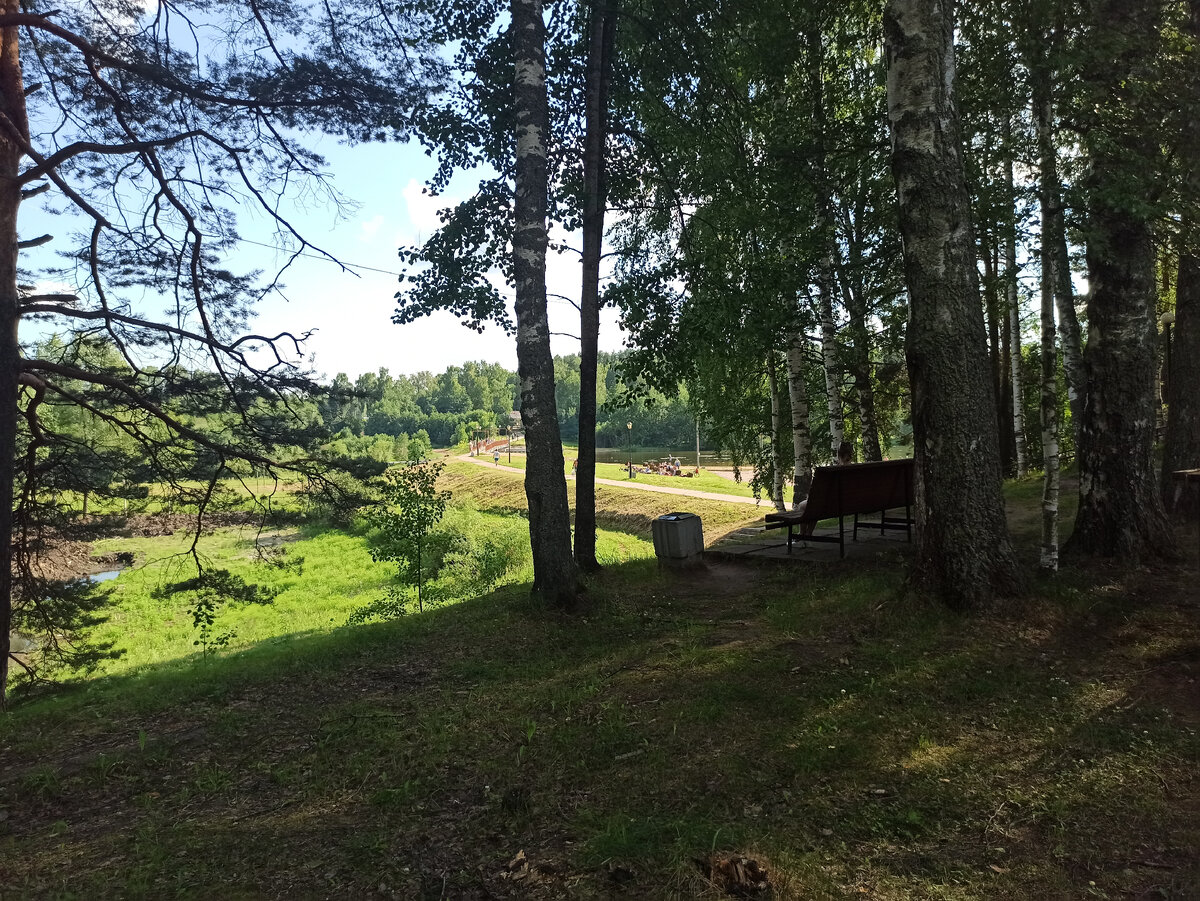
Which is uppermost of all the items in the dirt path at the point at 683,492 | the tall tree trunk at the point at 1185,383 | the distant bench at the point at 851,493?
the tall tree trunk at the point at 1185,383

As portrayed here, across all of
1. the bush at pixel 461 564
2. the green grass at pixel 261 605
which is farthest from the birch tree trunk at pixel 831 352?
the bush at pixel 461 564

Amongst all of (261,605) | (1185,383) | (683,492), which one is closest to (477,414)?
(683,492)

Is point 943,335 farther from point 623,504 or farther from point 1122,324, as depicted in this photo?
point 623,504

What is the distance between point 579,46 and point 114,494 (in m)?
8.08

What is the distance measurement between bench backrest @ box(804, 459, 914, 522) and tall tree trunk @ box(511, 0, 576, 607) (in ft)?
8.96

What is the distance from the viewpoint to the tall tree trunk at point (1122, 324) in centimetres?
579

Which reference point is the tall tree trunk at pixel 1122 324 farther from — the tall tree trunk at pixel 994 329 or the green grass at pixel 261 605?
the green grass at pixel 261 605

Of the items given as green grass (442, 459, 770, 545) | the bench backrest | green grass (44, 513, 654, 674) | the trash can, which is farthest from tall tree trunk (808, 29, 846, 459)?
green grass (44, 513, 654, 674)

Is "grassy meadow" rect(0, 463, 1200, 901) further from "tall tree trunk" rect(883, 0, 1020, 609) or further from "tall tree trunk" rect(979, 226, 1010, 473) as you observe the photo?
"tall tree trunk" rect(979, 226, 1010, 473)

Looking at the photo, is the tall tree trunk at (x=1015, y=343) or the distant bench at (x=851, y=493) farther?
the tall tree trunk at (x=1015, y=343)

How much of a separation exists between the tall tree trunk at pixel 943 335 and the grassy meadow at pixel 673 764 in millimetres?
453

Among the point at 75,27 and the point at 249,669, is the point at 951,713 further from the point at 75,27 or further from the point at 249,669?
the point at 75,27

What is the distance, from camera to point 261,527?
26.1 ft

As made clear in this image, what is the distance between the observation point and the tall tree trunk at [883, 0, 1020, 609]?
4871 mm
